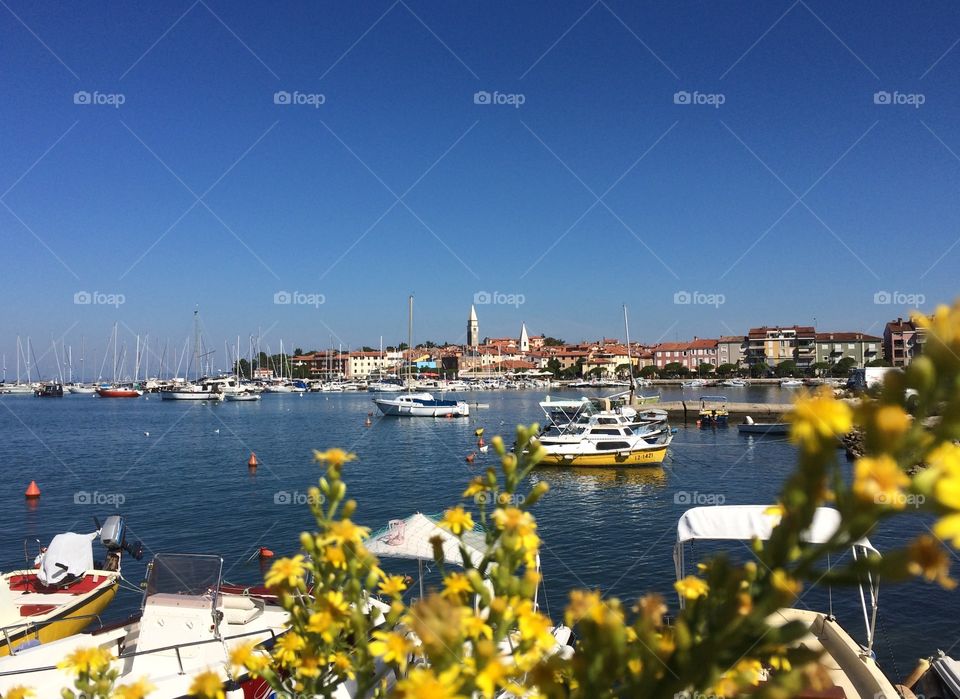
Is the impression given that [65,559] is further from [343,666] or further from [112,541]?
[343,666]

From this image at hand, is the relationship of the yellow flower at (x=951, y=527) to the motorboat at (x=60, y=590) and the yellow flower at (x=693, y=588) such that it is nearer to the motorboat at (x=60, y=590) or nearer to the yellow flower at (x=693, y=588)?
the yellow flower at (x=693, y=588)

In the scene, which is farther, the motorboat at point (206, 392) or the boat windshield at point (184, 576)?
the motorboat at point (206, 392)

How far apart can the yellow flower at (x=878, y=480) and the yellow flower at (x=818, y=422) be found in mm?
65

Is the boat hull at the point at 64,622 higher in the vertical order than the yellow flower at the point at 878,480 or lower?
lower

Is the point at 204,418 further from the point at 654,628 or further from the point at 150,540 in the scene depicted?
the point at 654,628

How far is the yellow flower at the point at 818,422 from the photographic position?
41.7 inches

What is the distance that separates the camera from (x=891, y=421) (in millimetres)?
1002

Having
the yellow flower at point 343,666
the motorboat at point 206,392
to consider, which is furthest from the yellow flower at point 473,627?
the motorboat at point 206,392

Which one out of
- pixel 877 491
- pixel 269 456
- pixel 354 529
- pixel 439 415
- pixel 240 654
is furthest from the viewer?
pixel 439 415

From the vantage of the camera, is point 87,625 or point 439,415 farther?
point 439,415

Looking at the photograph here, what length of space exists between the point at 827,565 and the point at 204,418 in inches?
2321

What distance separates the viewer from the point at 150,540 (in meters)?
19.4

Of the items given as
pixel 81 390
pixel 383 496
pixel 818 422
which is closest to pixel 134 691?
pixel 818 422

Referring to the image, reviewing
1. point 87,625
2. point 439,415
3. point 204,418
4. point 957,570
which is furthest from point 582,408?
point 204,418
